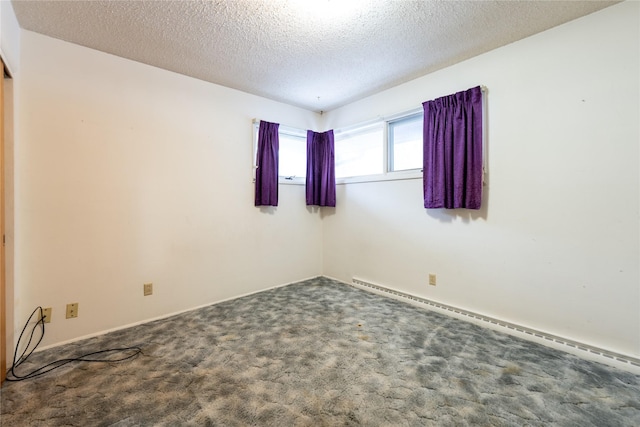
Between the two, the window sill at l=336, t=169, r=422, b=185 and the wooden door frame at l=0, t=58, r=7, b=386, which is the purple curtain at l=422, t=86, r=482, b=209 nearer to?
the window sill at l=336, t=169, r=422, b=185

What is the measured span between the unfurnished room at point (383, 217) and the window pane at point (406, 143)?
21mm

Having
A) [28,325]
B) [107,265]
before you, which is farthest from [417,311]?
[28,325]

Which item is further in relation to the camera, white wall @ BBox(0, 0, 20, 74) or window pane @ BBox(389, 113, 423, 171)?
window pane @ BBox(389, 113, 423, 171)

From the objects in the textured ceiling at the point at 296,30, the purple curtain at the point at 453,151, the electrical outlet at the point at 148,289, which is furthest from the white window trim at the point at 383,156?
the electrical outlet at the point at 148,289

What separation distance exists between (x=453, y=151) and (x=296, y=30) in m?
1.66

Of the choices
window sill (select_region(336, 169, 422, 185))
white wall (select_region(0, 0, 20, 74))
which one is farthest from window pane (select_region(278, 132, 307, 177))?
white wall (select_region(0, 0, 20, 74))

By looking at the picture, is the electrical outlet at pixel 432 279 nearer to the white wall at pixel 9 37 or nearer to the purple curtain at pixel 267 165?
the purple curtain at pixel 267 165

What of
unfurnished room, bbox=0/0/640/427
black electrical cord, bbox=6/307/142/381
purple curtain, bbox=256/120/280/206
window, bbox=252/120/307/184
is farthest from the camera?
window, bbox=252/120/307/184

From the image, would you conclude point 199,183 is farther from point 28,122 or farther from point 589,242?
point 589,242

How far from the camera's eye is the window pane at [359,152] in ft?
10.8

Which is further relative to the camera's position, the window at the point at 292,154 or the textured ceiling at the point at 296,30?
the window at the point at 292,154

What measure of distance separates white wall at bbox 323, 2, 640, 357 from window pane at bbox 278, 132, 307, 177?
1.57 metres

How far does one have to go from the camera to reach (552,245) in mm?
2049

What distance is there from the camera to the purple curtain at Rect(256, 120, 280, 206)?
3.18 metres
